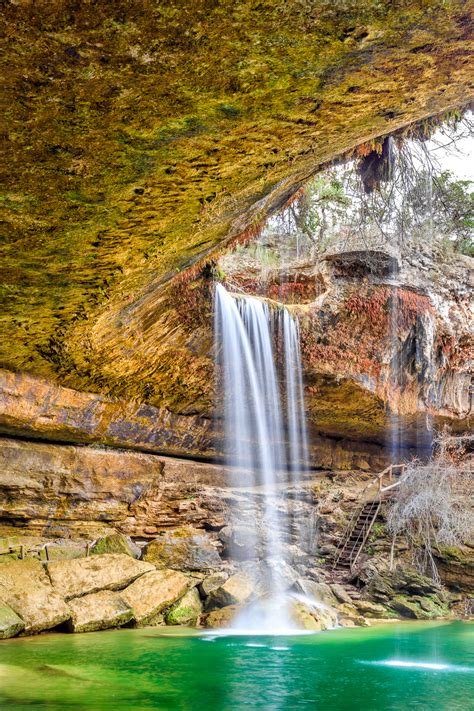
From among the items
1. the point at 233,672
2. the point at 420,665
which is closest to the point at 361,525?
the point at 420,665

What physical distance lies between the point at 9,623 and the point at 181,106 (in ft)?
23.0

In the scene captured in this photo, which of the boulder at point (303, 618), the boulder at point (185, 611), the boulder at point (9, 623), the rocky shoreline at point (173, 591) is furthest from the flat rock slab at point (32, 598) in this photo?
the boulder at point (303, 618)

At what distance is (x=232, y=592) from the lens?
10102 mm

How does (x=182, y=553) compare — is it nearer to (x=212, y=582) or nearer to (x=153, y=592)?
(x=212, y=582)

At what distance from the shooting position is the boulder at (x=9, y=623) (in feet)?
26.2

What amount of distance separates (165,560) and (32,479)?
279cm

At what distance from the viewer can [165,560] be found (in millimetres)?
11359

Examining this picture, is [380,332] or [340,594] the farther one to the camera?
[380,332]

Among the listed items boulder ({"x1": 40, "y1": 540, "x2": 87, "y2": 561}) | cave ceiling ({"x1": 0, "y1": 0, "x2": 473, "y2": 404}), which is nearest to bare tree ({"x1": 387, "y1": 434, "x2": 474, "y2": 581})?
boulder ({"x1": 40, "y1": 540, "x2": 87, "y2": 561})

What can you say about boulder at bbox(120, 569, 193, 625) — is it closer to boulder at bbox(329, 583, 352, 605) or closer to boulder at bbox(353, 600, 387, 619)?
boulder at bbox(329, 583, 352, 605)

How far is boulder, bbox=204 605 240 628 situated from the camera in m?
9.60

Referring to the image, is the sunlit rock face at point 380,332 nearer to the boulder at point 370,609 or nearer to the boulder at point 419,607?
the boulder at point 419,607

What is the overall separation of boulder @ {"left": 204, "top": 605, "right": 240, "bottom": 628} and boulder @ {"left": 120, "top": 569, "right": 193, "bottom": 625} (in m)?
0.64

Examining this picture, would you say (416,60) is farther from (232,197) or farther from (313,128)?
(232,197)
